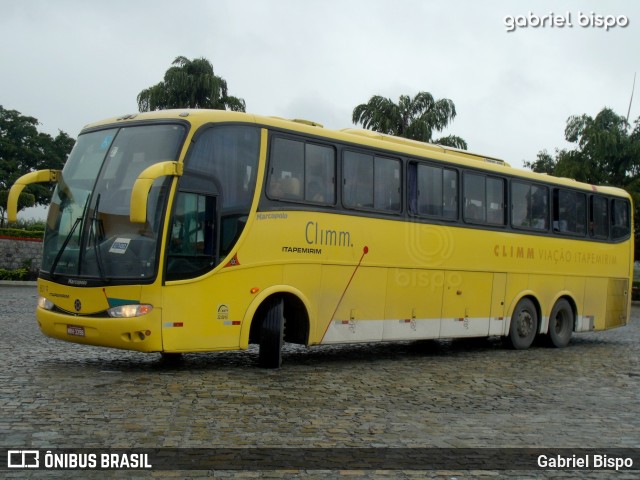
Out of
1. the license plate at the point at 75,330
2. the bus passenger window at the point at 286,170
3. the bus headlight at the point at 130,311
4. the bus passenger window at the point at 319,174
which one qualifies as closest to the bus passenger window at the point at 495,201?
the bus passenger window at the point at 319,174

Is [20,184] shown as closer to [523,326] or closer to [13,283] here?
[523,326]

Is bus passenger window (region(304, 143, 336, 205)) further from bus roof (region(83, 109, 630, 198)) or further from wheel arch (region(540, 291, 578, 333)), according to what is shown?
wheel arch (region(540, 291, 578, 333))

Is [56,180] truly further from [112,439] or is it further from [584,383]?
[584,383]

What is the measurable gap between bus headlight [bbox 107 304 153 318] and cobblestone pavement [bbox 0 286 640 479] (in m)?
0.81

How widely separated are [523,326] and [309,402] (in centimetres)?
947

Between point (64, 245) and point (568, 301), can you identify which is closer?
point (64, 245)

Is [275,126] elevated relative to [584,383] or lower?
elevated

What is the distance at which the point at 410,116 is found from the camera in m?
49.1

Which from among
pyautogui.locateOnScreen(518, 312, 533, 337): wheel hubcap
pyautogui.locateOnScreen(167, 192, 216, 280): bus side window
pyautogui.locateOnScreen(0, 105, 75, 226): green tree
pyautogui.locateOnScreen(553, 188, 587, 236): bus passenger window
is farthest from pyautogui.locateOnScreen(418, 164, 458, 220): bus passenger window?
pyautogui.locateOnScreen(0, 105, 75, 226): green tree

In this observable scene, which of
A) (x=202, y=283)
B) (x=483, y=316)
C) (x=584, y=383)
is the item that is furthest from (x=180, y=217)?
(x=483, y=316)

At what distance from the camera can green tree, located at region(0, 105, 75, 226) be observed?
7044 cm

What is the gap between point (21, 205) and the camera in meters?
57.4

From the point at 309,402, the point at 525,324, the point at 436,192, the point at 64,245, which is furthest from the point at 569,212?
the point at 64,245

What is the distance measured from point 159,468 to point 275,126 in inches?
277
